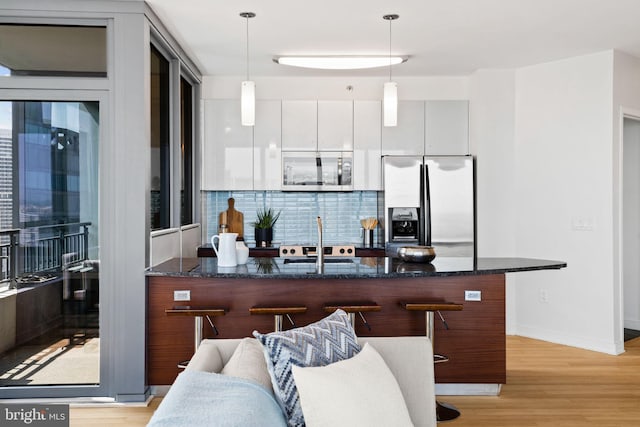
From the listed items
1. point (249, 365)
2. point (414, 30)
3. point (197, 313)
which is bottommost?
point (197, 313)

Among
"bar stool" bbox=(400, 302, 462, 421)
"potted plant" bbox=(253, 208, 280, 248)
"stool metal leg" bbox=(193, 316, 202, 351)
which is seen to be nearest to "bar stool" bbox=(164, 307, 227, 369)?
"stool metal leg" bbox=(193, 316, 202, 351)

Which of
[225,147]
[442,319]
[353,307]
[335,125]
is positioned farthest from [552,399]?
[225,147]

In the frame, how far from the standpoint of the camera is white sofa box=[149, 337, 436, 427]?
1.59 metres

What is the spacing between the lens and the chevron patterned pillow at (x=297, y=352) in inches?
81.0

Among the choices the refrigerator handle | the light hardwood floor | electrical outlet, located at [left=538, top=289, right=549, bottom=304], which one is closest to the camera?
the light hardwood floor

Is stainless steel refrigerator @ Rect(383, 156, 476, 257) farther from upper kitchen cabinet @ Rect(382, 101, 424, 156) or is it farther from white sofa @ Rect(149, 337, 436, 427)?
white sofa @ Rect(149, 337, 436, 427)

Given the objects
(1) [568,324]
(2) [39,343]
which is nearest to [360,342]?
(2) [39,343]

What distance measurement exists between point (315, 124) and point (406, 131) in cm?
98

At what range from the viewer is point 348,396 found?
1.99 meters

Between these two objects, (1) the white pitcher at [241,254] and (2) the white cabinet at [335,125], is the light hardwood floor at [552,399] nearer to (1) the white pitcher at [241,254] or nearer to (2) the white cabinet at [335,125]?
(1) the white pitcher at [241,254]

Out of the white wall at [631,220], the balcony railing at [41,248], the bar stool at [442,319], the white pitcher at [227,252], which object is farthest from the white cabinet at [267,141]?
the white wall at [631,220]

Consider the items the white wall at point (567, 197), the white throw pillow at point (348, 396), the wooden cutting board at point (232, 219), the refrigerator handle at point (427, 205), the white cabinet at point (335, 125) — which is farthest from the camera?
the wooden cutting board at point (232, 219)

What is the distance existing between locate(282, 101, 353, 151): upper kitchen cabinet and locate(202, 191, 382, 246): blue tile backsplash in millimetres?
635

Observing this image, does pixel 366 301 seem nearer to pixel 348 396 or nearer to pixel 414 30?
pixel 348 396
